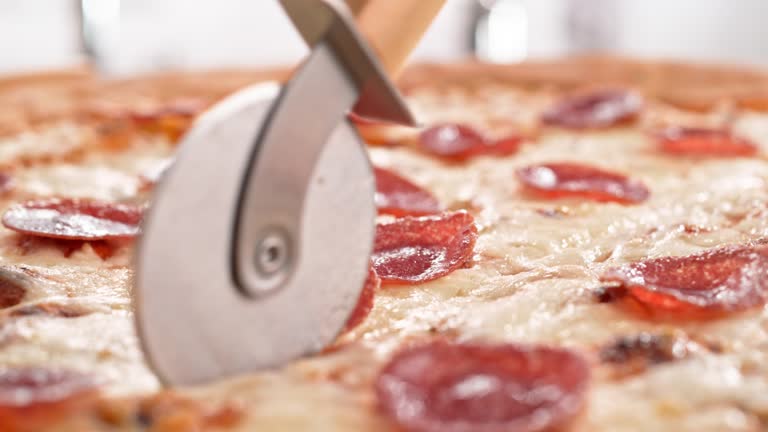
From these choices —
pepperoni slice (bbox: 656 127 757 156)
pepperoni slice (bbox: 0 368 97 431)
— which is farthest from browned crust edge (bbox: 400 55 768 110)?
→ pepperoni slice (bbox: 0 368 97 431)

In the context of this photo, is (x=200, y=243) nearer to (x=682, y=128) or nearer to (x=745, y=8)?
(x=682, y=128)

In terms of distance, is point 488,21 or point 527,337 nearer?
point 527,337

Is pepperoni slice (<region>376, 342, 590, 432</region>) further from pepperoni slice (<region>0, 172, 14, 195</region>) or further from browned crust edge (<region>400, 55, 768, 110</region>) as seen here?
browned crust edge (<region>400, 55, 768, 110</region>)

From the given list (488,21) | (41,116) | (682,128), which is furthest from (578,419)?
(488,21)

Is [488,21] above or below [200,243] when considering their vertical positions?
above

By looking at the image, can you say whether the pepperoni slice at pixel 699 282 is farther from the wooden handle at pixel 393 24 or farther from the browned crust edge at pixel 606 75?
the browned crust edge at pixel 606 75

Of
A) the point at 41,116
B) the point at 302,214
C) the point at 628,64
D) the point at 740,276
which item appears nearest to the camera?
the point at 302,214

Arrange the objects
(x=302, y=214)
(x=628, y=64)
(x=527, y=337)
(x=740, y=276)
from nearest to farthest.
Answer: (x=302, y=214), (x=527, y=337), (x=740, y=276), (x=628, y=64)
